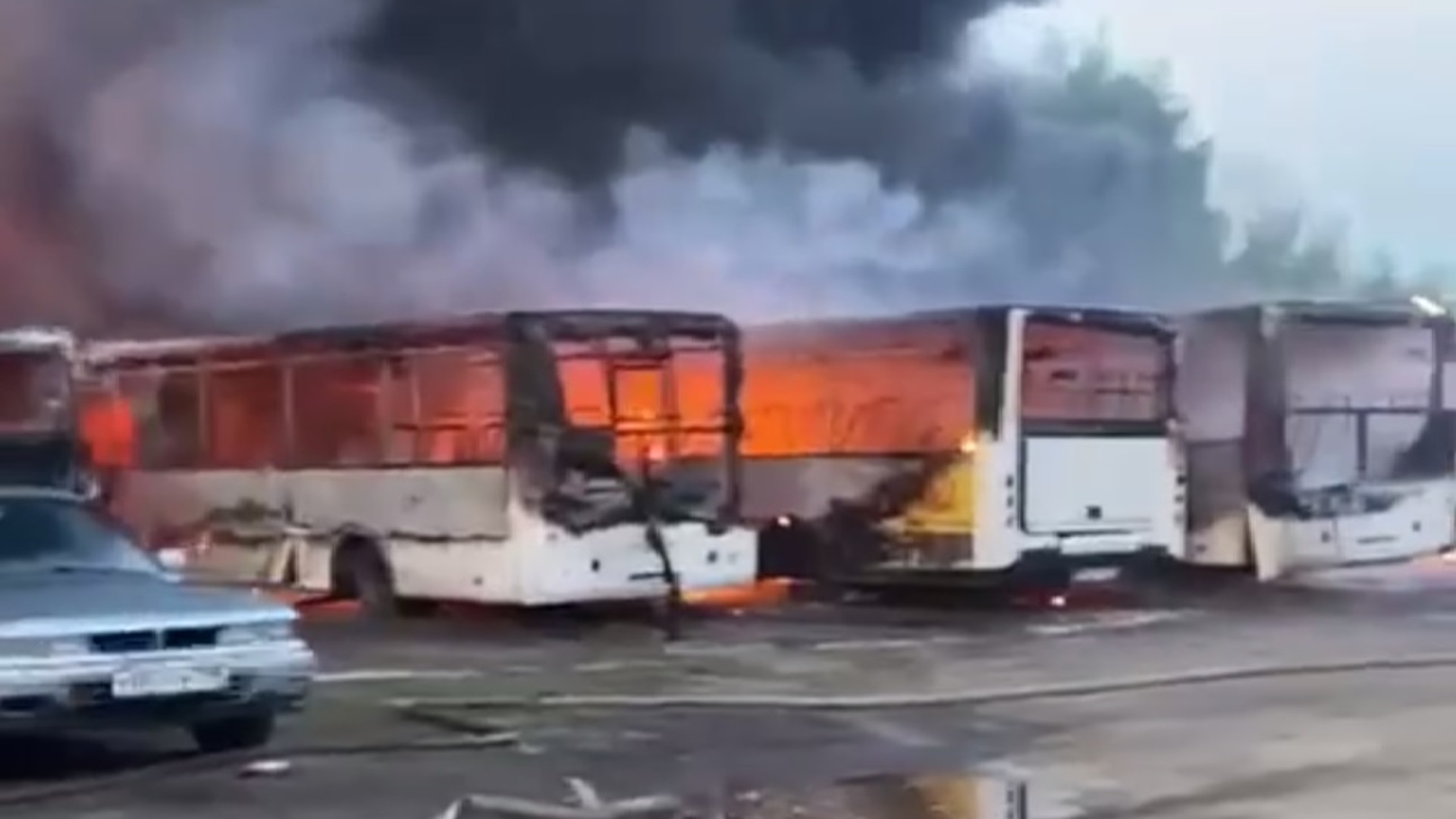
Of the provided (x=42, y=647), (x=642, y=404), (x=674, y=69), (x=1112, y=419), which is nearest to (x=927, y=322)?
(x=1112, y=419)

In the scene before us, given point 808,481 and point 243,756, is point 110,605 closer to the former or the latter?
point 243,756

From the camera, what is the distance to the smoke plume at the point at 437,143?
24938mm

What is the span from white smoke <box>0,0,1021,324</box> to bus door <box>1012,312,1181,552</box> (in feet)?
24.9

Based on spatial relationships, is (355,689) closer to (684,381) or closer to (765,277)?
(684,381)

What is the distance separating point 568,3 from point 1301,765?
16.0 metres

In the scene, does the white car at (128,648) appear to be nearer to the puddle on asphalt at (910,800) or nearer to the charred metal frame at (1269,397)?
the puddle on asphalt at (910,800)

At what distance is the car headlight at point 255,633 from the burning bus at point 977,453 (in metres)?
9.52

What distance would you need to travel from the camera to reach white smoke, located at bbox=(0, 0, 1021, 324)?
24.8 meters

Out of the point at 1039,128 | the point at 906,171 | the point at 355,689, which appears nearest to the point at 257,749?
the point at 355,689

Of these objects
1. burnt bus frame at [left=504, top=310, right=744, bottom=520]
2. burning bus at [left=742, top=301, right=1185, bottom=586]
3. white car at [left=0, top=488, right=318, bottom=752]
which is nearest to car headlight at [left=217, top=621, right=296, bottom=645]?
white car at [left=0, top=488, right=318, bottom=752]

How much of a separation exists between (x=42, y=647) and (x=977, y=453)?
10587mm

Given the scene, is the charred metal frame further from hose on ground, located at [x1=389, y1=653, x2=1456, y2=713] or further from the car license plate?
the car license plate

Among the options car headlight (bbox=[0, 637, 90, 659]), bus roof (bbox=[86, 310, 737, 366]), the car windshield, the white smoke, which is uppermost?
the white smoke

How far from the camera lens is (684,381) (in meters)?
20.1
